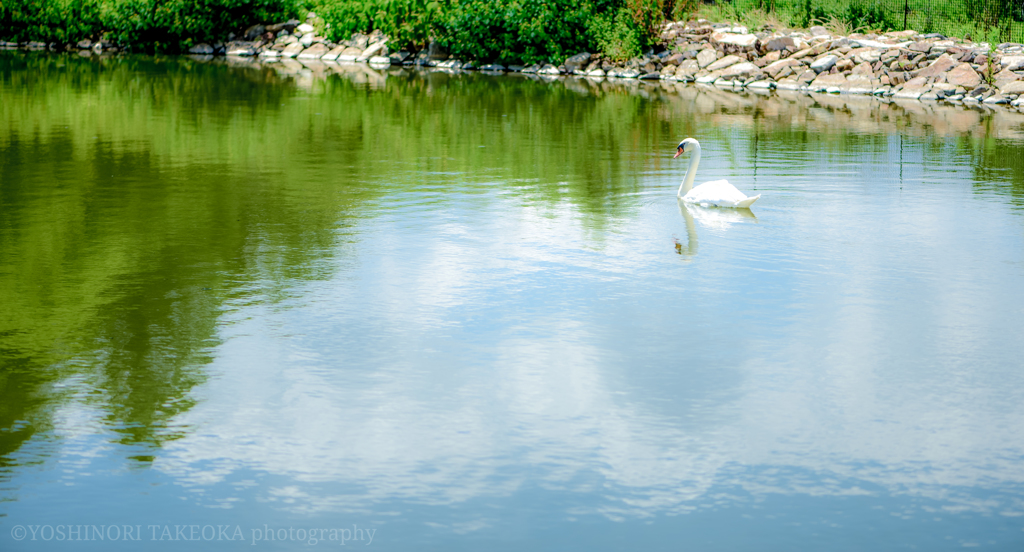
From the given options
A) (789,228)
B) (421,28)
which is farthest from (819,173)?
(421,28)

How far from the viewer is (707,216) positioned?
1077 cm

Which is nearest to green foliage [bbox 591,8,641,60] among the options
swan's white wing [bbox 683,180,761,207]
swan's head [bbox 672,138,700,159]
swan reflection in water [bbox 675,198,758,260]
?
swan's head [bbox 672,138,700,159]

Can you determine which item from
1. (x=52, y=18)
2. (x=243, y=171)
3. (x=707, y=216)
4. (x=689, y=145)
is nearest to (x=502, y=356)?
(x=707, y=216)

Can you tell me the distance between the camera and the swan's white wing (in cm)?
1087

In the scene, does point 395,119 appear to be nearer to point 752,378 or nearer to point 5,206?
point 5,206

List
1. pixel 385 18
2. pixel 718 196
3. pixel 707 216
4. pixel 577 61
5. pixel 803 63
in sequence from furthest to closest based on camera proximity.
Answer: pixel 385 18 < pixel 577 61 < pixel 803 63 < pixel 718 196 < pixel 707 216

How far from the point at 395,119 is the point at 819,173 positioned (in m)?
8.15

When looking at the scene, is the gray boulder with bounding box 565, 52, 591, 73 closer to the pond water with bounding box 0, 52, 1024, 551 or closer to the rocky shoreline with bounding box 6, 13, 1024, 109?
the rocky shoreline with bounding box 6, 13, 1024, 109

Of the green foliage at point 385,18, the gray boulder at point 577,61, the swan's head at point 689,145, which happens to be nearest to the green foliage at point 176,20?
the green foliage at point 385,18

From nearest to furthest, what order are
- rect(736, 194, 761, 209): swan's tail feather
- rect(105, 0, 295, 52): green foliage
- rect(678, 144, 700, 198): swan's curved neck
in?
1. rect(736, 194, 761, 209): swan's tail feather
2. rect(678, 144, 700, 198): swan's curved neck
3. rect(105, 0, 295, 52): green foliage

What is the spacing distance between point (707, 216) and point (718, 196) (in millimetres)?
290

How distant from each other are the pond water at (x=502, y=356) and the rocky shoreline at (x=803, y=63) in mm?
13159

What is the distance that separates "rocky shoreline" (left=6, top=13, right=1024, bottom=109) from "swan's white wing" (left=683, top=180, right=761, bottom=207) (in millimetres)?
15359

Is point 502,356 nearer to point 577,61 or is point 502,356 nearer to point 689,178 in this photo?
point 689,178
